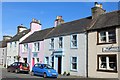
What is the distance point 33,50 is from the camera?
32.0 metres

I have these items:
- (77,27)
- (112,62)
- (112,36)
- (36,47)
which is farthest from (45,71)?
→ (36,47)

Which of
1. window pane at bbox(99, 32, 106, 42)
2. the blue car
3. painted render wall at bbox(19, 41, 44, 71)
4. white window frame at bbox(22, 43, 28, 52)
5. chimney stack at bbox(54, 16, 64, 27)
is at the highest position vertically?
chimney stack at bbox(54, 16, 64, 27)

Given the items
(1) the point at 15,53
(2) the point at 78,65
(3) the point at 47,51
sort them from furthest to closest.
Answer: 1. (1) the point at 15,53
2. (3) the point at 47,51
3. (2) the point at 78,65

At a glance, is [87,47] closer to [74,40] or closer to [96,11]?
[74,40]

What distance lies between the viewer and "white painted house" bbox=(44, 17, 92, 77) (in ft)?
74.4

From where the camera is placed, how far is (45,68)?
21469 millimetres

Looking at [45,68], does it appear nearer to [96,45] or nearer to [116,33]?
[96,45]

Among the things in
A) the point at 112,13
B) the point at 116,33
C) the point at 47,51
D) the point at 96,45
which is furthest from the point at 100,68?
the point at 47,51

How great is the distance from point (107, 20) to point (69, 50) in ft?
19.4

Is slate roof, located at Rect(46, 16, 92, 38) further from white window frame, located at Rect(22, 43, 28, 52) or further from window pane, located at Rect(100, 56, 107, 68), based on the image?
white window frame, located at Rect(22, 43, 28, 52)

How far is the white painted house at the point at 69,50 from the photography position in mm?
22672

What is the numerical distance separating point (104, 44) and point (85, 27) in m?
4.05

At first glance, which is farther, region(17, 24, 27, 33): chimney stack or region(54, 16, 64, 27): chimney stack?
region(17, 24, 27, 33): chimney stack

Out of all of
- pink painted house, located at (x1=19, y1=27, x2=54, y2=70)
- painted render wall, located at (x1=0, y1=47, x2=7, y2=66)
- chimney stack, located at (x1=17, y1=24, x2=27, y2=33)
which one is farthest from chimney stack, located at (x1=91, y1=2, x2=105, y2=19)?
painted render wall, located at (x1=0, y1=47, x2=7, y2=66)
